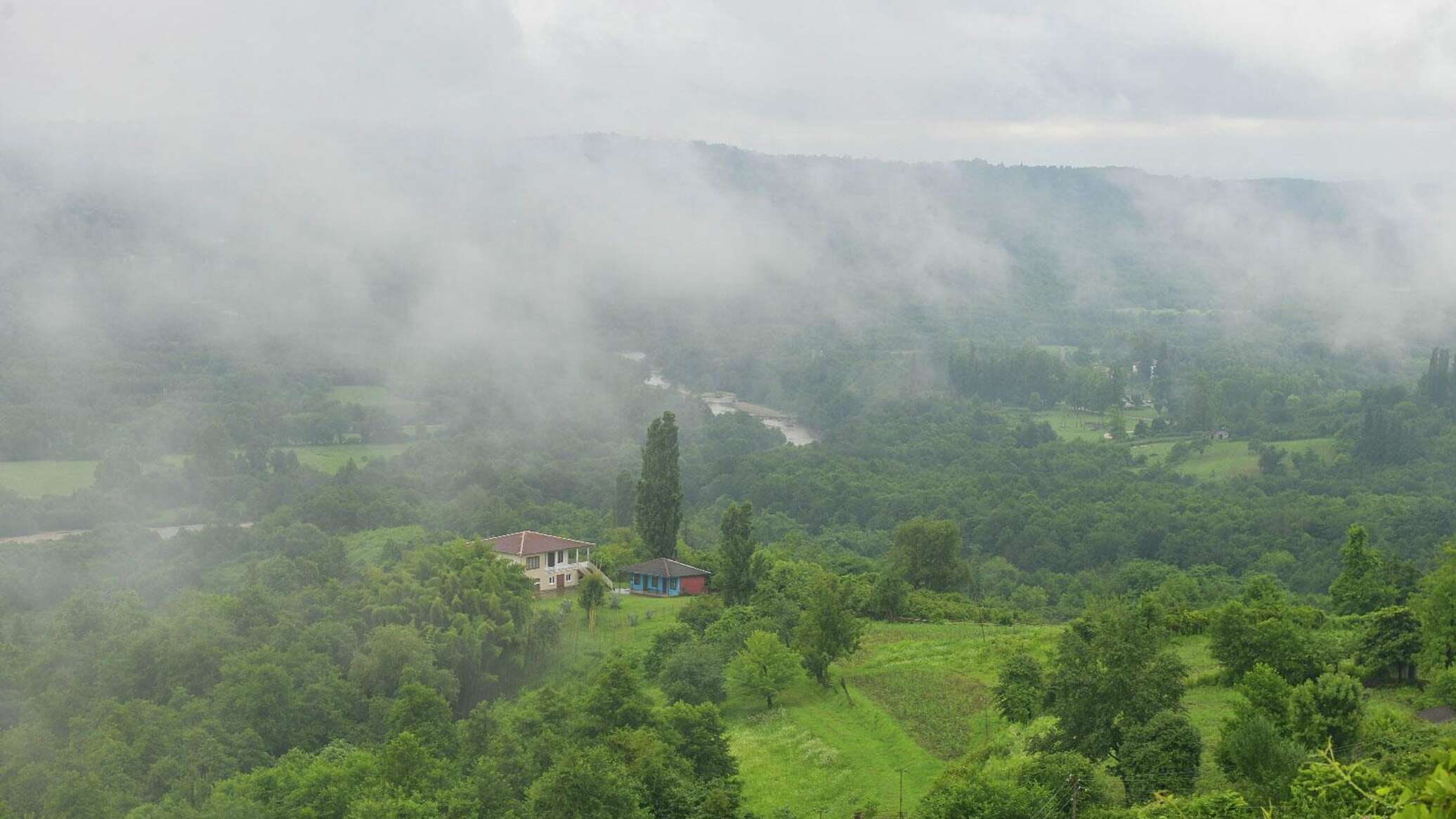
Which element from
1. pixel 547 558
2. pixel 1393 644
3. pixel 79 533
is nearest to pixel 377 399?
pixel 79 533

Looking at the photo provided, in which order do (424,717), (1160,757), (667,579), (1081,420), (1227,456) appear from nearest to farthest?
(1160,757) → (424,717) → (667,579) → (1227,456) → (1081,420)

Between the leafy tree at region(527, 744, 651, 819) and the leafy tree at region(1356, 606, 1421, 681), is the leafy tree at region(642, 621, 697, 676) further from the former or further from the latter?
the leafy tree at region(1356, 606, 1421, 681)

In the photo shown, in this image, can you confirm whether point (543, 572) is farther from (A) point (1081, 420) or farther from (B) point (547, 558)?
(A) point (1081, 420)

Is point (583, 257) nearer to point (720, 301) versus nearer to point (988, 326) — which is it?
point (720, 301)

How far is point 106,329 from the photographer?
9044 centimetres

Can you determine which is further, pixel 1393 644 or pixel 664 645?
pixel 664 645

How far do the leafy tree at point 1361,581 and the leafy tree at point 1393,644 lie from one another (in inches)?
294

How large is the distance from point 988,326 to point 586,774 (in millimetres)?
136596

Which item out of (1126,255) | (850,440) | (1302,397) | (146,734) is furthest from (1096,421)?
(1126,255)

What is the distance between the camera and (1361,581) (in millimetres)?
34688

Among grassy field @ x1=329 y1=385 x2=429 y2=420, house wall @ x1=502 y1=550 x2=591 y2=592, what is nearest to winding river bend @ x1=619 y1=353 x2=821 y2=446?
grassy field @ x1=329 y1=385 x2=429 y2=420

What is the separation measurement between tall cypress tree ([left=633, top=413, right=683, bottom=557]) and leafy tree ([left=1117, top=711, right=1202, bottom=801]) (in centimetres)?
2639

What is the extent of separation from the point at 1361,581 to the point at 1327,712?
1463cm

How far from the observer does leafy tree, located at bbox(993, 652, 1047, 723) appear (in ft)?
88.3
